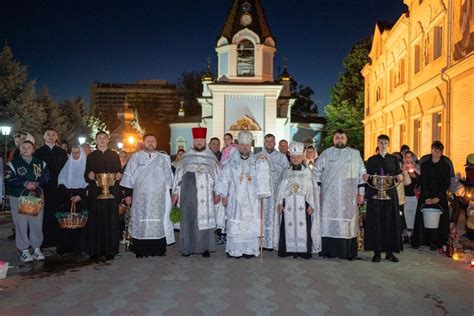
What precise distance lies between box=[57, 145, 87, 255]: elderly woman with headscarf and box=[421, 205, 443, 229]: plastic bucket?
621 cm

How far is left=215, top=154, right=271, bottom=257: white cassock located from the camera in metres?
8.91

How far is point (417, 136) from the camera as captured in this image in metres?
22.3

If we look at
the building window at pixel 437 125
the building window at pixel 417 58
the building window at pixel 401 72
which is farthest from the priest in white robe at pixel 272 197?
the building window at pixel 401 72

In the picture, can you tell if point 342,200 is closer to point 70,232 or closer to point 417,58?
point 70,232

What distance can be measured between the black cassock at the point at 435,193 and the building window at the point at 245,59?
25846 mm

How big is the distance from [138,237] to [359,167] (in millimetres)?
3947

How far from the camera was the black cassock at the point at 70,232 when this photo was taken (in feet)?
29.1

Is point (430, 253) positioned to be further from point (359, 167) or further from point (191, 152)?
point (191, 152)

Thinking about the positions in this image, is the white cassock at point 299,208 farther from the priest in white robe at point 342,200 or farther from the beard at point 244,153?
the beard at point 244,153

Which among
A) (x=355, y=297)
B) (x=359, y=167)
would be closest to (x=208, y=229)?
(x=359, y=167)

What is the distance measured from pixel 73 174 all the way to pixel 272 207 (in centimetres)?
355

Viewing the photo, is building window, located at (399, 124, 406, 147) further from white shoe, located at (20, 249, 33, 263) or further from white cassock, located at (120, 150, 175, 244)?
white shoe, located at (20, 249, 33, 263)

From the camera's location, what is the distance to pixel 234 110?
113 ft

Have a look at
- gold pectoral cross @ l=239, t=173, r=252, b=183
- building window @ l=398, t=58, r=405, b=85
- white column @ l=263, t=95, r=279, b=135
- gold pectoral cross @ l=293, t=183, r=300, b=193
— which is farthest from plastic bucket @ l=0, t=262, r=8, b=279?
white column @ l=263, t=95, r=279, b=135
